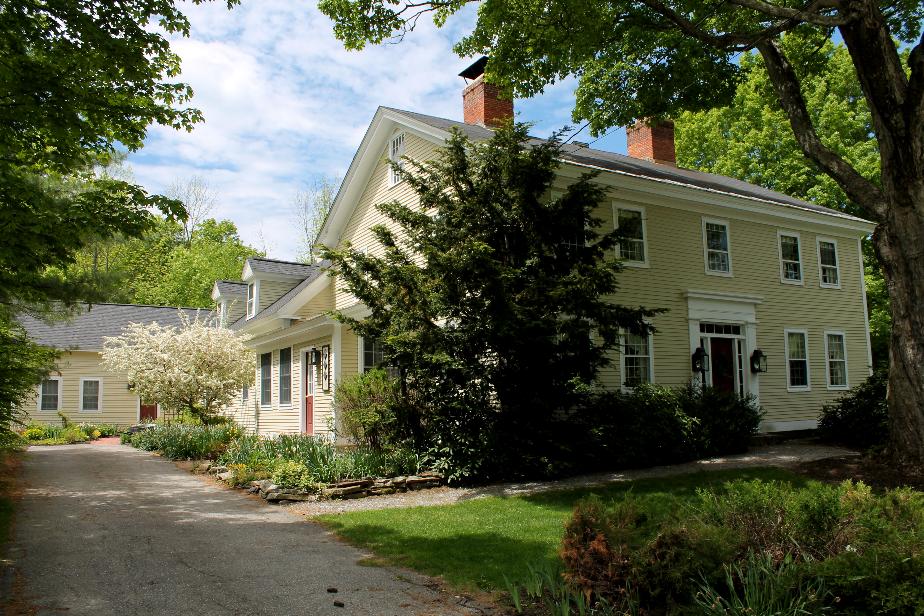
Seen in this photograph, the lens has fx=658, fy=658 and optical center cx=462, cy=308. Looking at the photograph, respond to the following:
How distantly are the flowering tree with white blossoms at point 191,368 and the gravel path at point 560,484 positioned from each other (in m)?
10.1

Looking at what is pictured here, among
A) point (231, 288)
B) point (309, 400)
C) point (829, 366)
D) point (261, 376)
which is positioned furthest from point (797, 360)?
point (231, 288)

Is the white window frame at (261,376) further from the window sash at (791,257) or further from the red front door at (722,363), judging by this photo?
the window sash at (791,257)

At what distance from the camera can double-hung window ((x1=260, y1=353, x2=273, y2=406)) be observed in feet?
71.0

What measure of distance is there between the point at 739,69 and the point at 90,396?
91.9ft

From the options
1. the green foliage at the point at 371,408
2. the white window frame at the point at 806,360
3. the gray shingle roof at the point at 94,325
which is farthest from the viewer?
the gray shingle roof at the point at 94,325

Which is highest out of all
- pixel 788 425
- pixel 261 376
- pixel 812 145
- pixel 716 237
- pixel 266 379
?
pixel 812 145

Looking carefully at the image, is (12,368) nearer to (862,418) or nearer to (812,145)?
(812,145)

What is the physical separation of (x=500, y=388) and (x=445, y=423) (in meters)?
1.17

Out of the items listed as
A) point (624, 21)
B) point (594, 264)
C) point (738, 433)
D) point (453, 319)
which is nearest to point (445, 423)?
point (453, 319)

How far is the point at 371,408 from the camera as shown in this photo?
468 inches

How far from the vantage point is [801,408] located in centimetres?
1828

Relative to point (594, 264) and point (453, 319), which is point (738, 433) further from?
point (453, 319)

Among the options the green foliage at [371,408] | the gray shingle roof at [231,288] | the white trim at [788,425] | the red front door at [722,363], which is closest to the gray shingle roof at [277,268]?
the gray shingle roof at [231,288]

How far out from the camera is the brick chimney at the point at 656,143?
71.7 ft
